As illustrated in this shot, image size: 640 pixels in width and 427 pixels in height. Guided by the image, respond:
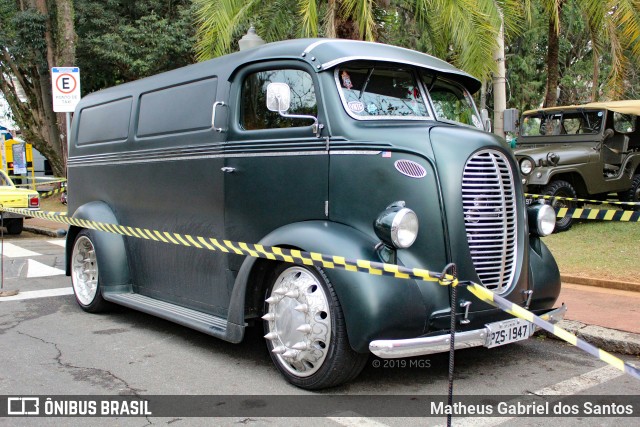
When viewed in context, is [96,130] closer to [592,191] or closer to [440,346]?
[440,346]

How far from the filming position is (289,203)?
482 centimetres

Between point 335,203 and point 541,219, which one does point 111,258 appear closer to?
point 335,203

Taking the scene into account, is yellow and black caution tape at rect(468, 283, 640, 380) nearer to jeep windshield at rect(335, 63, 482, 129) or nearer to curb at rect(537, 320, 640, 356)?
jeep windshield at rect(335, 63, 482, 129)

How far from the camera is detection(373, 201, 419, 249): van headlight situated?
13.4 feet

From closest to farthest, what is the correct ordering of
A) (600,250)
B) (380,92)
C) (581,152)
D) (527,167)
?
1. (380,92)
2. (600,250)
3. (527,167)
4. (581,152)

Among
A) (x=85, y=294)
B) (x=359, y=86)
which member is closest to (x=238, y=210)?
(x=359, y=86)

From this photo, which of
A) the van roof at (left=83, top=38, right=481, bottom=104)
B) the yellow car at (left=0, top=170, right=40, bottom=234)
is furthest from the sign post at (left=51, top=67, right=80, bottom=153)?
the van roof at (left=83, top=38, right=481, bottom=104)

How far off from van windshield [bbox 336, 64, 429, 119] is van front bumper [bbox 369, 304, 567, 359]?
5.53ft

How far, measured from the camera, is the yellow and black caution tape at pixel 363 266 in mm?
3241

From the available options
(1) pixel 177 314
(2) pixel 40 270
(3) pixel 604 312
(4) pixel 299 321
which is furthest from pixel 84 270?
(3) pixel 604 312

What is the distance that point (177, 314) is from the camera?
5.49 m

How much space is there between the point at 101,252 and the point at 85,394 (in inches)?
92.8

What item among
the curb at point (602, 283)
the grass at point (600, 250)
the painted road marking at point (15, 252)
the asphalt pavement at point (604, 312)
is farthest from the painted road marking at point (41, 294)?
the grass at point (600, 250)

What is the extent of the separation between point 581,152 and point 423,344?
9.03 m
